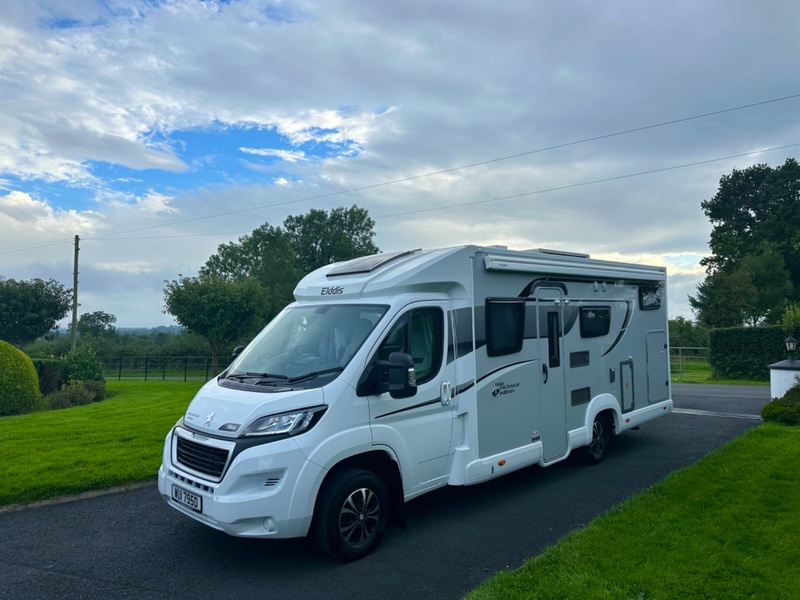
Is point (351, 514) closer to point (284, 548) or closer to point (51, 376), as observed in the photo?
point (284, 548)

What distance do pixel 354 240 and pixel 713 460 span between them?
51.9m

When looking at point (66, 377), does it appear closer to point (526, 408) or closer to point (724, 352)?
point (526, 408)

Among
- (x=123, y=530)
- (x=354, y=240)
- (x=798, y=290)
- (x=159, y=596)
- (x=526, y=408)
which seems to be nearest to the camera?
(x=159, y=596)

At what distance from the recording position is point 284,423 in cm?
429

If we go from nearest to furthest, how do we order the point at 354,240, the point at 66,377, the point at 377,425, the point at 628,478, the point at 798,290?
the point at 377,425 < the point at 628,478 < the point at 66,377 < the point at 798,290 < the point at 354,240

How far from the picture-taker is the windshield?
4855 millimetres

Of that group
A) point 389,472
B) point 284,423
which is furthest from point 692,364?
point 284,423

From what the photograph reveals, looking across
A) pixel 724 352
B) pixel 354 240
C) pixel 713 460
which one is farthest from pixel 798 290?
pixel 713 460

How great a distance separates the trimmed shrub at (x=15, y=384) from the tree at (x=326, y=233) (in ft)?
137

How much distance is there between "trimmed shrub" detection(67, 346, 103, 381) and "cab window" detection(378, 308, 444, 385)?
16.7m

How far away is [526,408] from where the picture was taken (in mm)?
6266

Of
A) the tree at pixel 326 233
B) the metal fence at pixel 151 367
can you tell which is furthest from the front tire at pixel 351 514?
the tree at pixel 326 233

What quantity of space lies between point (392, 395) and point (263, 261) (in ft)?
167

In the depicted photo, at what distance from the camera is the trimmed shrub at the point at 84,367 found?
59.8ft
